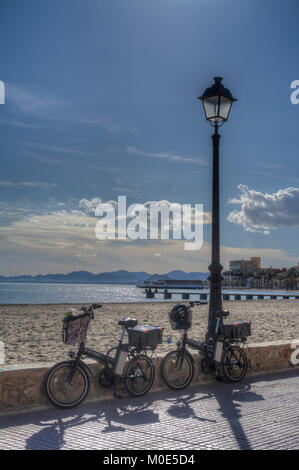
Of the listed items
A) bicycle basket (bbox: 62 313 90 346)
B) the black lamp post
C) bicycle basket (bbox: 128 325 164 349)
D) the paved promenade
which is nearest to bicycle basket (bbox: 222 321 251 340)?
the black lamp post

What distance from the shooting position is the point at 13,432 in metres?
4.61

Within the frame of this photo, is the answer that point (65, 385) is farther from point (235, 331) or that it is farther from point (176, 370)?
point (235, 331)

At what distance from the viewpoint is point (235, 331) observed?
23.5 feet

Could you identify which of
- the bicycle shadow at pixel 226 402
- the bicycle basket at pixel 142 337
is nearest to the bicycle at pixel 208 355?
the bicycle shadow at pixel 226 402

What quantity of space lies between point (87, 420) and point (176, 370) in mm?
1869

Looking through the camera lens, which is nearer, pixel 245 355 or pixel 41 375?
pixel 41 375

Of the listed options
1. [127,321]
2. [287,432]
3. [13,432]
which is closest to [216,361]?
[127,321]

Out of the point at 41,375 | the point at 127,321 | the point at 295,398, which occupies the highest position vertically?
the point at 127,321

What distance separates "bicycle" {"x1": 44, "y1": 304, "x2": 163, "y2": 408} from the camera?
5.41 m

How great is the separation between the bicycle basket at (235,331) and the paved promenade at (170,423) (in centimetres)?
94

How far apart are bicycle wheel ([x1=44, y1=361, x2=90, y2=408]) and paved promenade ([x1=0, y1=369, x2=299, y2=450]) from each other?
0.12 meters

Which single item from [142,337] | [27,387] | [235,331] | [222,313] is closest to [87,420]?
[27,387]
